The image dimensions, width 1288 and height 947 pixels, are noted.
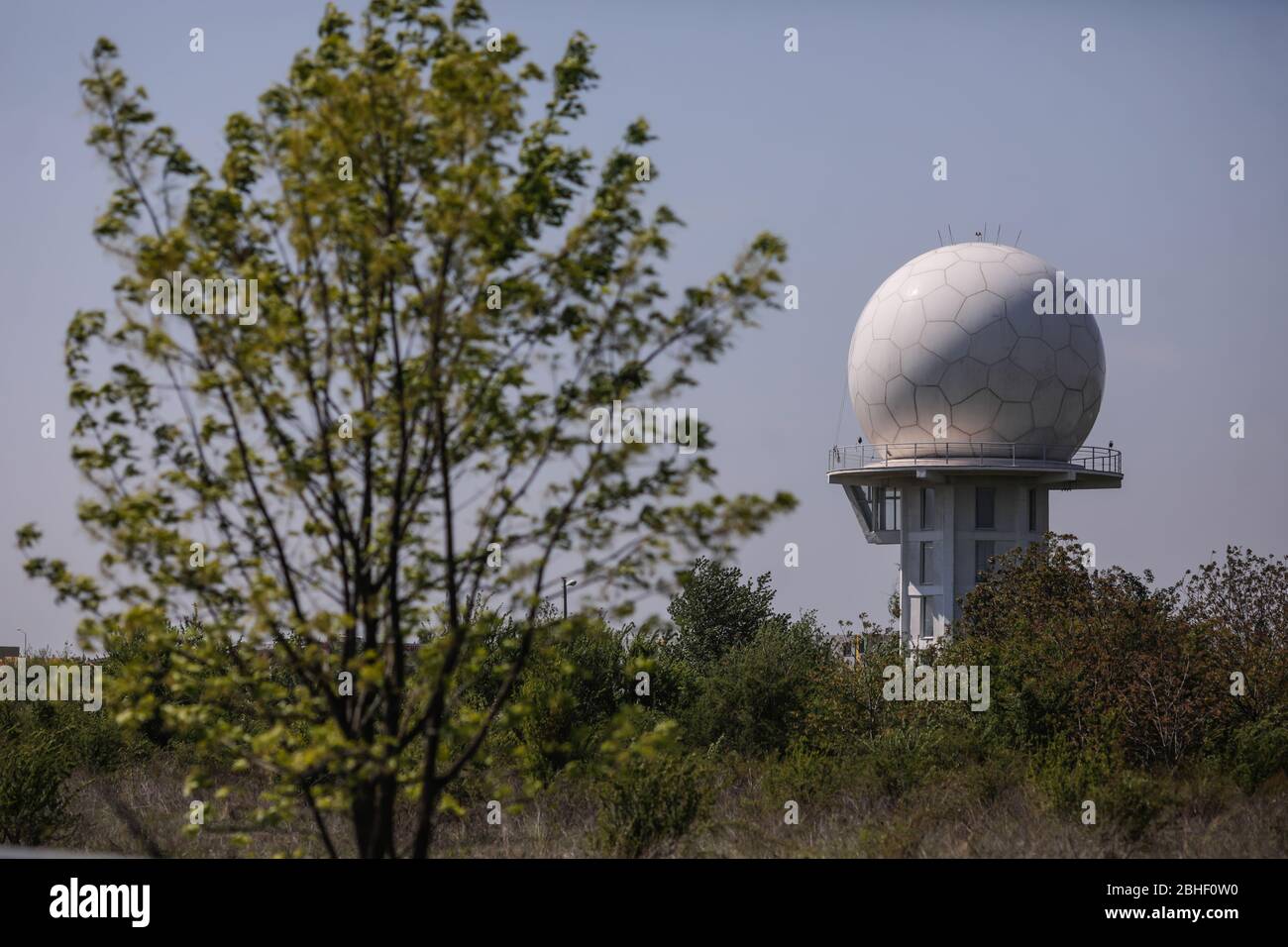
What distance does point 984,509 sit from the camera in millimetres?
39312

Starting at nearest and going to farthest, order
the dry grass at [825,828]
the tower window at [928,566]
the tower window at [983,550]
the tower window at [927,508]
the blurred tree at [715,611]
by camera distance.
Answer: the dry grass at [825,828], the blurred tree at [715,611], the tower window at [983,550], the tower window at [928,566], the tower window at [927,508]

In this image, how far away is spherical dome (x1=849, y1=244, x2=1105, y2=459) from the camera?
35531 mm

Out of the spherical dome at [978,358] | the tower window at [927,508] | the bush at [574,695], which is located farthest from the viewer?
the tower window at [927,508]

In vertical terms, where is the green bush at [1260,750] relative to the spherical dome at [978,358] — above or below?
below

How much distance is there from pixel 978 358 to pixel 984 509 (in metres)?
5.82

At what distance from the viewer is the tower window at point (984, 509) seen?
129ft

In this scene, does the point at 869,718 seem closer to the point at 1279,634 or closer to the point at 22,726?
the point at 1279,634

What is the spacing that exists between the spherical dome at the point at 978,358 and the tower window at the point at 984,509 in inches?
89.7

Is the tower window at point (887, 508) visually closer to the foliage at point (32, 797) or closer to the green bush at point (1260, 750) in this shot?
the green bush at point (1260, 750)

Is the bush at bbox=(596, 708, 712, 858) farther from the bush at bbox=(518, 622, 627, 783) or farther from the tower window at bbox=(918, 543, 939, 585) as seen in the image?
the tower window at bbox=(918, 543, 939, 585)

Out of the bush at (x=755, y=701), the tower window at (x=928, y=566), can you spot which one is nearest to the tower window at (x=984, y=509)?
the tower window at (x=928, y=566)

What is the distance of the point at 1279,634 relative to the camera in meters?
21.8

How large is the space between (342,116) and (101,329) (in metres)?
1.65
